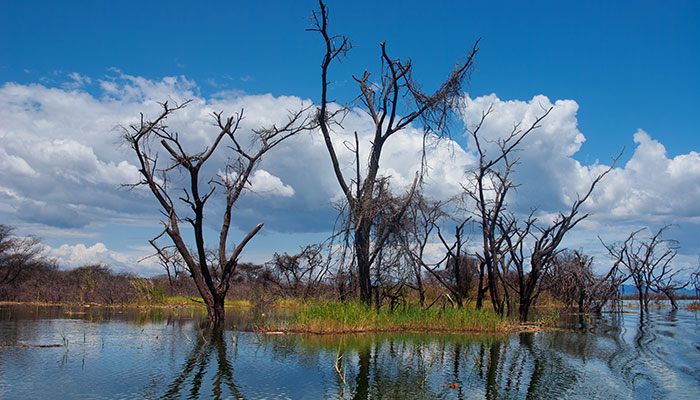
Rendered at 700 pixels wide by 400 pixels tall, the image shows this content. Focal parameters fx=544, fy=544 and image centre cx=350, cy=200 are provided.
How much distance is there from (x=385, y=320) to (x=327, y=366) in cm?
631

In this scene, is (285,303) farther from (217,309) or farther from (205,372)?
(205,372)

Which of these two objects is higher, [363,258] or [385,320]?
[363,258]

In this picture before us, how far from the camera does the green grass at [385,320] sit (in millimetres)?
15039

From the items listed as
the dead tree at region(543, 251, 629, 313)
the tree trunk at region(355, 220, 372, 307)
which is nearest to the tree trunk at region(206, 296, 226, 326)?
the tree trunk at region(355, 220, 372, 307)

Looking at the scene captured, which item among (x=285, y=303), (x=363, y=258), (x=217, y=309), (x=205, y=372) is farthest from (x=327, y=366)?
(x=285, y=303)

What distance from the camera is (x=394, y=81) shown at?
17.7m

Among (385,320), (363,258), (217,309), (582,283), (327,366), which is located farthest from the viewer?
(582,283)

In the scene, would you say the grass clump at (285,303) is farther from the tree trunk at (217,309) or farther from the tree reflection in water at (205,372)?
the tree reflection in water at (205,372)

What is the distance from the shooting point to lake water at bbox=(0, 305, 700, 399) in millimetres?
8195

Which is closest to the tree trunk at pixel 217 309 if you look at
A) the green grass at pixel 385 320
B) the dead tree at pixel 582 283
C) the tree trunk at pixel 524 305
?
the green grass at pixel 385 320

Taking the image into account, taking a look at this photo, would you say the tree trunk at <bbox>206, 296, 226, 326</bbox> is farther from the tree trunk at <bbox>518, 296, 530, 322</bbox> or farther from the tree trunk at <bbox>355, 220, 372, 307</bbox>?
the tree trunk at <bbox>518, 296, 530, 322</bbox>

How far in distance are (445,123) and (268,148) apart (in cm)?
645

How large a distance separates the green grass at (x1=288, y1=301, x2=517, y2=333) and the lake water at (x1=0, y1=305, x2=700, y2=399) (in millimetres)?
665

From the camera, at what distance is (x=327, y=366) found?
10.1 m
